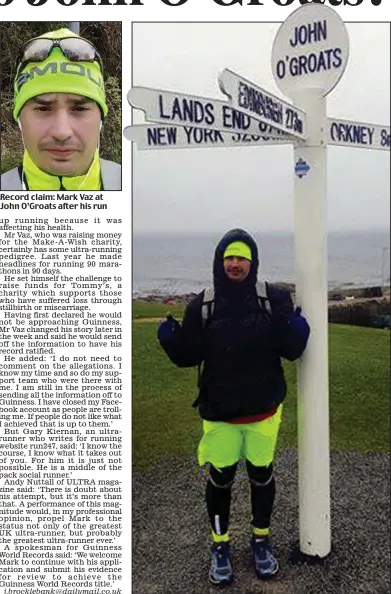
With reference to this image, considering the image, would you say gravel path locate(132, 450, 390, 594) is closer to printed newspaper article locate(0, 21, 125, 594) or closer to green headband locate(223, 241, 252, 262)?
printed newspaper article locate(0, 21, 125, 594)

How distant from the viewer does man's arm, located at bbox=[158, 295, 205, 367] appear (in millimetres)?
1916

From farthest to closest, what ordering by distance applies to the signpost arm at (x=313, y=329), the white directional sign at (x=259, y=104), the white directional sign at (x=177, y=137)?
the signpost arm at (x=313, y=329)
the white directional sign at (x=177, y=137)
the white directional sign at (x=259, y=104)

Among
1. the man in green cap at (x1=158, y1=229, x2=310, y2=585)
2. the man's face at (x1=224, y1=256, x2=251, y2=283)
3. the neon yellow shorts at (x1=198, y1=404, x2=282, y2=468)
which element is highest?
the man's face at (x1=224, y1=256, x2=251, y2=283)

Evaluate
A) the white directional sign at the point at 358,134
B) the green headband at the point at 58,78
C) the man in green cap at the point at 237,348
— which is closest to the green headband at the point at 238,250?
the man in green cap at the point at 237,348

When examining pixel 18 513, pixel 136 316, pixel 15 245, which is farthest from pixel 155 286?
pixel 18 513

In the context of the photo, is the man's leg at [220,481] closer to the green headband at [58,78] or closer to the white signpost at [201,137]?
the white signpost at [201,137]

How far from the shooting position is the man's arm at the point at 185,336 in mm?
1916

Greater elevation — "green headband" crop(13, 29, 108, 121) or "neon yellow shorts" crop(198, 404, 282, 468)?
"green headband" crop(13, 29, 108, 121)

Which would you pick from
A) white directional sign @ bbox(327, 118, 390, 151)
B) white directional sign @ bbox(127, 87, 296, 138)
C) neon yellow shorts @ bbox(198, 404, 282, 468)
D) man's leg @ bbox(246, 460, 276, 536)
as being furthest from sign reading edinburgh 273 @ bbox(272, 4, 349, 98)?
man's leg @ bbox(246, 460, 276, 536)

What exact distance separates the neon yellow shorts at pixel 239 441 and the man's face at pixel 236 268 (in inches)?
14.7

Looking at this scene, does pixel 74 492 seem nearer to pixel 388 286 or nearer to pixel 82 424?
pixel 82 424

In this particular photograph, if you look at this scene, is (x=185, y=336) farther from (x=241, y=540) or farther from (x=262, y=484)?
(x=241, y=540)

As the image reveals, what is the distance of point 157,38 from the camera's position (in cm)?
192

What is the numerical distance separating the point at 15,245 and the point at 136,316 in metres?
0.36
